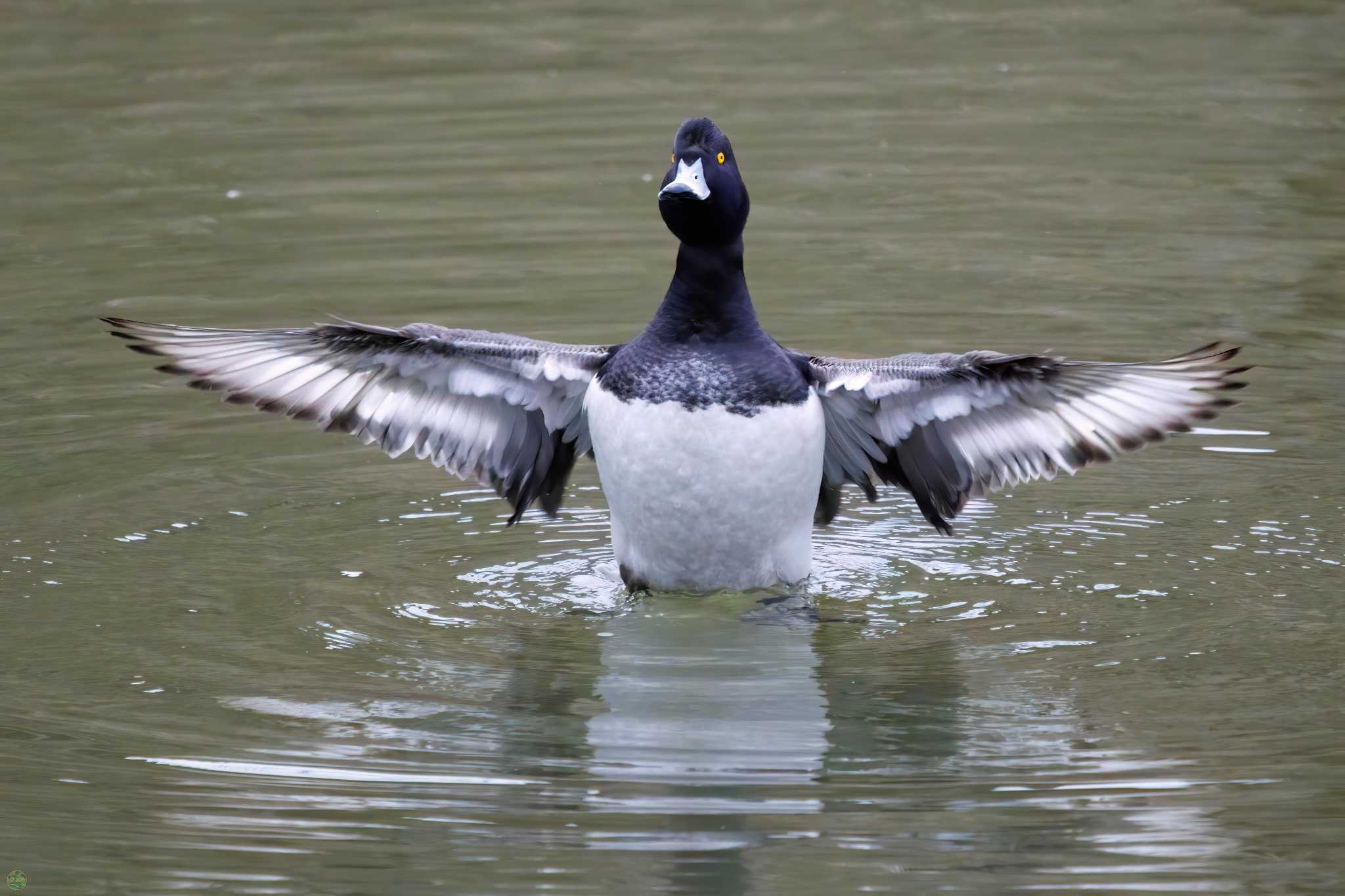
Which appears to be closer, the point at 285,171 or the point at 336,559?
the point at 336,559

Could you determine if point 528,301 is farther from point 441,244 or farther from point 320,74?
point 320,74

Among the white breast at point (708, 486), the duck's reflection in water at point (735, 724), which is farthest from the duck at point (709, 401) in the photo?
the duck's reflection in water at point (735, 724)

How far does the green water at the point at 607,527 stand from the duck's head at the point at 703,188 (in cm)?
152

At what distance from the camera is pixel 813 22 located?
19328 mm

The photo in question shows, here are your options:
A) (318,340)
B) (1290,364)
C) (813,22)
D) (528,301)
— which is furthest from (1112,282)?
(813,22)

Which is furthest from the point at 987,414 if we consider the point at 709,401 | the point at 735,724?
the point at 735,724

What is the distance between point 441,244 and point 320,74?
16.3 feet

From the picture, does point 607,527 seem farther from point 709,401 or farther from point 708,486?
point 709,401

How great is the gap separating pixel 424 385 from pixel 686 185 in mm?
1367

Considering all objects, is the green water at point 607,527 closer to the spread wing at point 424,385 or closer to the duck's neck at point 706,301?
the spread wing at point 424,385

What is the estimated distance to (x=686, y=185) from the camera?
7.38 metres

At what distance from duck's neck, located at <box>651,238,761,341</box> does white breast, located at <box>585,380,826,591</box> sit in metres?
0.35

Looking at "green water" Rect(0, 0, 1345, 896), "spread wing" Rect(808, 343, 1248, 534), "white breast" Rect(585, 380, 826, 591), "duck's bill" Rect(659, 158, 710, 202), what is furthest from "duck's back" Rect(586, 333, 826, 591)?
"duck's bill" Rect(659, 158, 710, 202)

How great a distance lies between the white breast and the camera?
729cm
